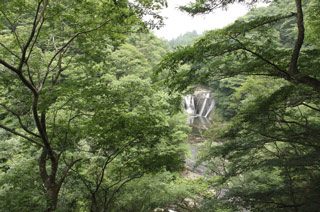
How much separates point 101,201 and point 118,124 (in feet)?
7.44

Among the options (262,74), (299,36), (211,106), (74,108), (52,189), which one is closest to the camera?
(299,36)

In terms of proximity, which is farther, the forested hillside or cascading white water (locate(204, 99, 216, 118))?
cascading white water (locate(204, 99, 216, 118))

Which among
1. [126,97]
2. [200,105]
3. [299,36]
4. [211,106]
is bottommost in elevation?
[211,106]

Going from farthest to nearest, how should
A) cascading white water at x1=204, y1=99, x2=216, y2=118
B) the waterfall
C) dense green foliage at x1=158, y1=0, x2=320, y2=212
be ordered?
the waterfall → cascading white water at x1=204, y1=99, x2=216, y2=118 → dense green foliage at x1=158, y1=0, x2=320, y2=212

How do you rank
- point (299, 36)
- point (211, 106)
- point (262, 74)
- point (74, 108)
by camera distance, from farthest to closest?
point (211, 106) → point (74, 108) → point (262, 74) → point (299, 36)

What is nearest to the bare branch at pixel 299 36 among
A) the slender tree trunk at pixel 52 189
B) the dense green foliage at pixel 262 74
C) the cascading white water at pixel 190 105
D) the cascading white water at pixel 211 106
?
the dense green foliage at pixel 262 74

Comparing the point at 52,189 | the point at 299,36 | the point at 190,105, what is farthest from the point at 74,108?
the point at 190,105

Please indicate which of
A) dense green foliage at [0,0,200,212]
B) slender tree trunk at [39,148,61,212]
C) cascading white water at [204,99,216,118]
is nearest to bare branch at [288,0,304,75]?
dense green foliage at [0,0,200,212]

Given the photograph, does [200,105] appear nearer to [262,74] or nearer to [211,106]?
[211,106]

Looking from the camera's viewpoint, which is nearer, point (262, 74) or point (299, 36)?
point (299, 36)

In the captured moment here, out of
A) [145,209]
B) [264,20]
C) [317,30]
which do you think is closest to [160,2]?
[264,20]

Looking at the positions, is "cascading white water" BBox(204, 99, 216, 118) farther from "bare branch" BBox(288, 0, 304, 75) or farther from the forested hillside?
"bare branch" BBox(288, 0, 304, 75)

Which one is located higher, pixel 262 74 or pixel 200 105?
pixel 262 74

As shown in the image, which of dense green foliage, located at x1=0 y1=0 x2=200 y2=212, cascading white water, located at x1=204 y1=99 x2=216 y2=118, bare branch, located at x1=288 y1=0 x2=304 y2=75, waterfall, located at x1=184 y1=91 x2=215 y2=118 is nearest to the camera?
bare branch, located at x1=288 y1=0 x2=304 y2=75
